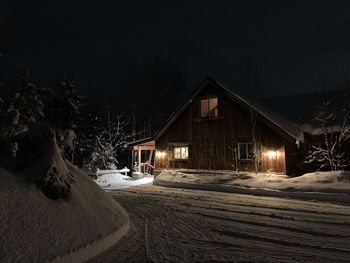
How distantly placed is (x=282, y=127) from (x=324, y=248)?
485 inches

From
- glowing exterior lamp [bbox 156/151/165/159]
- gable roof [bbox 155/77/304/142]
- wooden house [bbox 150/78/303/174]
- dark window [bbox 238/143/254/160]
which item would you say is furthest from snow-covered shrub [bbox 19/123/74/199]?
glowing exterior lamp [bbox 156/151/165/159]

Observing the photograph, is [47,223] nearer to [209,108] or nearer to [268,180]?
[268,180]

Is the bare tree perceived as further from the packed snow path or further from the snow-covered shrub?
the snow-covered shrub

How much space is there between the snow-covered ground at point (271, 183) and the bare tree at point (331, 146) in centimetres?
223

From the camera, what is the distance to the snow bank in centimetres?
496

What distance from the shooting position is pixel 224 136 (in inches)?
798

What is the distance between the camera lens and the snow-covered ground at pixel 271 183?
42.9 ft

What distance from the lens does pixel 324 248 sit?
603cm

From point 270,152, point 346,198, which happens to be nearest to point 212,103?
point 270,152

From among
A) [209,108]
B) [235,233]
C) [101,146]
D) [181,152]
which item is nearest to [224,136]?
[209,108]

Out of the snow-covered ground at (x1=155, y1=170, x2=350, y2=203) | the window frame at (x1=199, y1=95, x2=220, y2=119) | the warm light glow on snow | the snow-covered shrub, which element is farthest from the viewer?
the window frame at (x1=199, y1=95, x2=220, y2=119)

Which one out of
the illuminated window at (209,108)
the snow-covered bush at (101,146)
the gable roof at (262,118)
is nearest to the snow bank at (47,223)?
the gable roof at (262,118)

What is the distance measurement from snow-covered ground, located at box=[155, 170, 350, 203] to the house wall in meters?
0.71

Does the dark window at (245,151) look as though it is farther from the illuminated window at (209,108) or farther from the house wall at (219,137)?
the illuminated window at (209,108)
